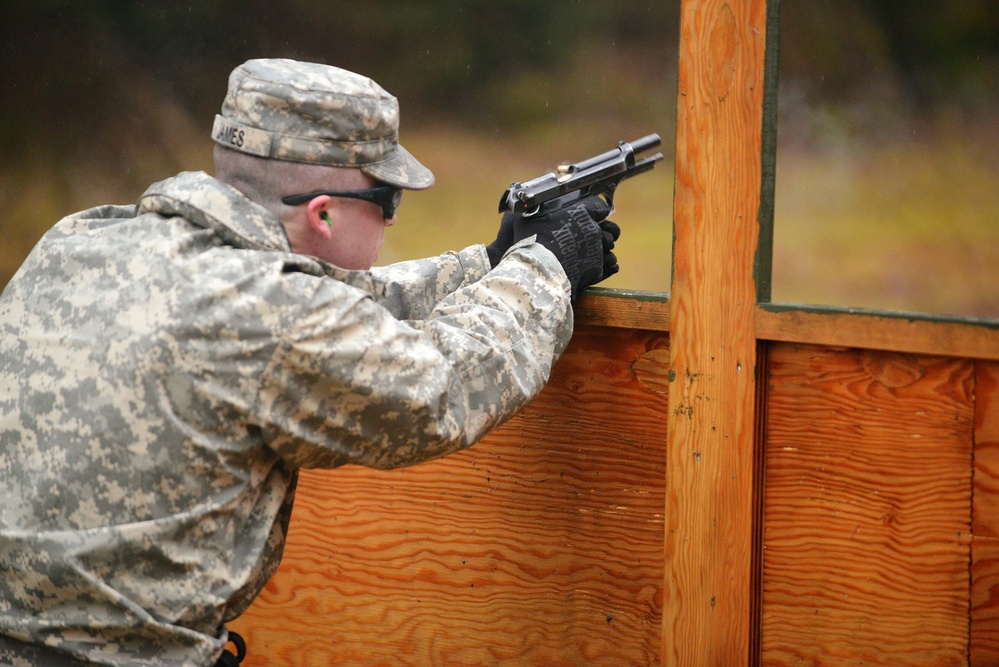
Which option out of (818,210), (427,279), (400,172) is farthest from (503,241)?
(818,210)

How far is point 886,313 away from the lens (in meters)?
1.66

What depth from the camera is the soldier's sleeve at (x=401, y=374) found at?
1.35m

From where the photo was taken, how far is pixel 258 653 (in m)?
2.37

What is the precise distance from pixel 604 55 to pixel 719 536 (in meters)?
4.03

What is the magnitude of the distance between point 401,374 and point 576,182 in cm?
67

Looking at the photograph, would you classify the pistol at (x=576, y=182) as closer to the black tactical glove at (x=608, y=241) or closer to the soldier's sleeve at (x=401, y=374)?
the black tactical glove at (x=608, y=241)

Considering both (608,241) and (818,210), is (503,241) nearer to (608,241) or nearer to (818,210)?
(608,241)

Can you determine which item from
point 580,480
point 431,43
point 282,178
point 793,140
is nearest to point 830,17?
point 793,140

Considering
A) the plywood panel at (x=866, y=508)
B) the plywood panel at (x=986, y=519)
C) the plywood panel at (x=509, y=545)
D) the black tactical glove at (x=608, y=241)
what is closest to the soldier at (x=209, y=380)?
the black tactical glove at (x=608, y=241)

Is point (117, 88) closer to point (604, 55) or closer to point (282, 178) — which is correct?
point (604, 55)

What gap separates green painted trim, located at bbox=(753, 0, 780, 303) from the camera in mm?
1688

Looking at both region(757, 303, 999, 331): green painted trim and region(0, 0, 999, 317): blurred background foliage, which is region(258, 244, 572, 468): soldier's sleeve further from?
region(0, 0, 999, 317): blurred background foliage

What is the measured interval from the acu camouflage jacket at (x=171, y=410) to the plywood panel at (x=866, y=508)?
70cm

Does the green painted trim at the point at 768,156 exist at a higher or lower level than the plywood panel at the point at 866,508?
higher
